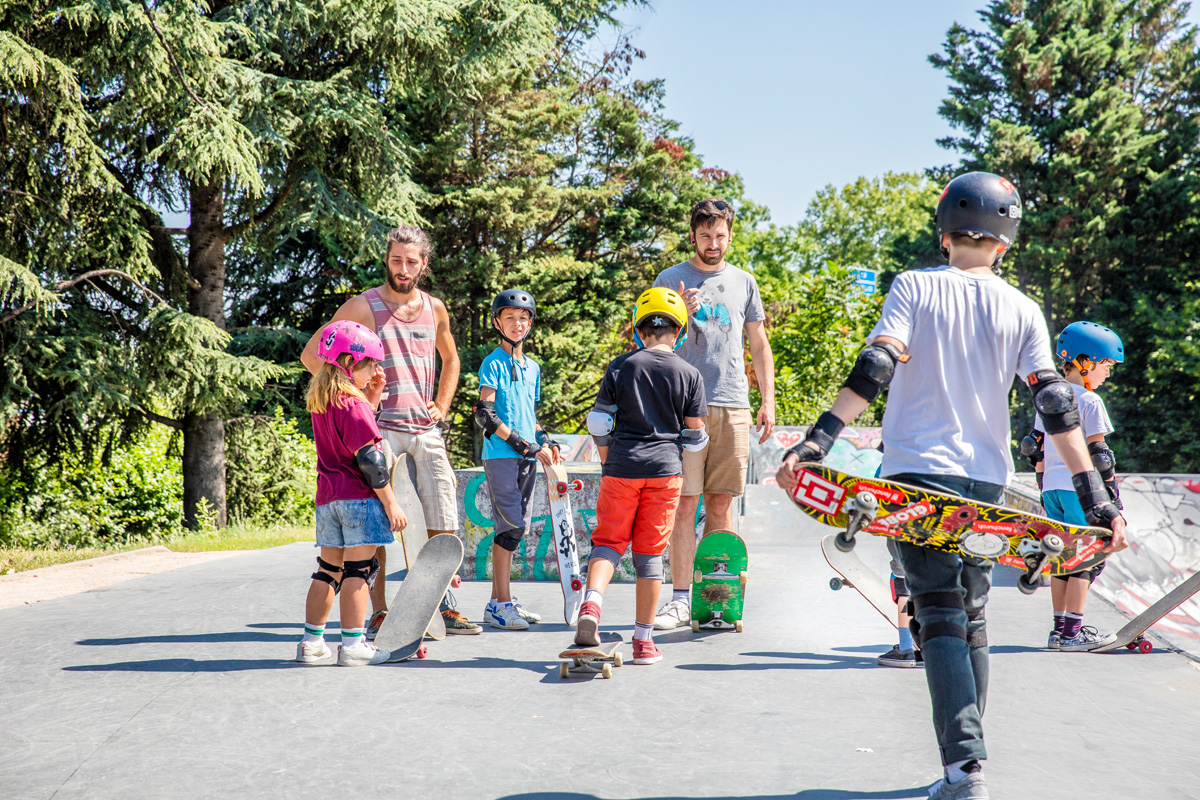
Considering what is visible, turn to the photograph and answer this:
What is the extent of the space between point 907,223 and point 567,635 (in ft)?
175

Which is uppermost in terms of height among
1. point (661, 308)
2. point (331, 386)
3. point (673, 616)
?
point (661, 308)

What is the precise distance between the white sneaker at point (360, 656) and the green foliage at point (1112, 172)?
79.3 ft

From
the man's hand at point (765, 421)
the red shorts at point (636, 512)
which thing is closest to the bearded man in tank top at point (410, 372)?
the red shorts at point (636, 512)

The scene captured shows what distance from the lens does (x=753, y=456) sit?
57.5ft

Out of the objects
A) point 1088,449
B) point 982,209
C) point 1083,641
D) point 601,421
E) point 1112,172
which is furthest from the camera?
point 1112,172

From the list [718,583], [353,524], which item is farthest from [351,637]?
[718,583]

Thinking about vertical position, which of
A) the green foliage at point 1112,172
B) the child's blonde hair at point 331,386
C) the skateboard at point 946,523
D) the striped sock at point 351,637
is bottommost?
the striped sock at point 351,637

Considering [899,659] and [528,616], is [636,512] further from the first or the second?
[899,659]

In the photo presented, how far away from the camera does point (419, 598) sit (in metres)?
4.31

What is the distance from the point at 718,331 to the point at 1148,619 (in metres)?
2.51

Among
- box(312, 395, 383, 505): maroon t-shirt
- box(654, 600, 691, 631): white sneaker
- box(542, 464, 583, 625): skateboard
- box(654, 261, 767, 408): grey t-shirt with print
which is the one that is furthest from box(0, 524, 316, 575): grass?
box(654, 261, 767, 408): grey t-shirt with print

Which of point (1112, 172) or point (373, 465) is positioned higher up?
point (1112, 172)

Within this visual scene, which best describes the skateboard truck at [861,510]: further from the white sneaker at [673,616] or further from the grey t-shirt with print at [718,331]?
the white sneaker at [673,616]

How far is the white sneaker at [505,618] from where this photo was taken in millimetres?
4938
